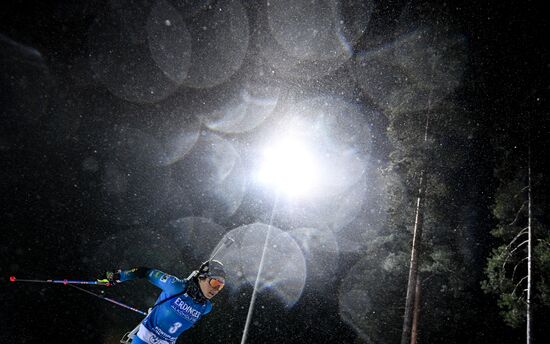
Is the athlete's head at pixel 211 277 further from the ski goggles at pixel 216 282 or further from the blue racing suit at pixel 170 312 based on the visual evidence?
the blue racing suit at pixel 170 312

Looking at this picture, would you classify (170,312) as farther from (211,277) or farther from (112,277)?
(112,277)

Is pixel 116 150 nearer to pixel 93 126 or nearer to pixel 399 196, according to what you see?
pixel 93 126

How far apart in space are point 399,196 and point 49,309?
19.1m

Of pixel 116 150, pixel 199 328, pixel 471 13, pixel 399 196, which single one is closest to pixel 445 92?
pixel 471 13

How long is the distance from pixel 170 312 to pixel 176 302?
0.18 m

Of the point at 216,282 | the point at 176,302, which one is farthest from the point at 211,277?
the point at 176,302

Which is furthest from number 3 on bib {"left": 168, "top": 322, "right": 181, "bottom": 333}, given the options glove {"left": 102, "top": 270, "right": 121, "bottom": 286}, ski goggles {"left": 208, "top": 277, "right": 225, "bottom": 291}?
glove {"left": 102, "top": 270, "right": 121, "bottom": 286}

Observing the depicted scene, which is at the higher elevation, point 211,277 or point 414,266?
point 414,266

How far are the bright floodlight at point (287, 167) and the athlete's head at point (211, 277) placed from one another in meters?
6.26

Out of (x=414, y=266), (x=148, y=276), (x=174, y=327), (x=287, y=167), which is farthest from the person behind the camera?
(x=287, y=167)

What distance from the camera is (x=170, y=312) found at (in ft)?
17.0

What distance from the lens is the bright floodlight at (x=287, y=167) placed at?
1132 centimetres

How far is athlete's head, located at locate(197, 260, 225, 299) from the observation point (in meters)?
5.09

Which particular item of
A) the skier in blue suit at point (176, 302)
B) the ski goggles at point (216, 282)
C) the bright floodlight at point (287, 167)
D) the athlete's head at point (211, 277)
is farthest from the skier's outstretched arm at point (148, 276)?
→ the bright floodlight at point (287, 167)
